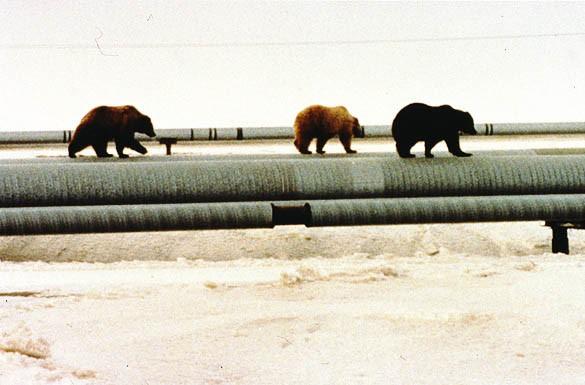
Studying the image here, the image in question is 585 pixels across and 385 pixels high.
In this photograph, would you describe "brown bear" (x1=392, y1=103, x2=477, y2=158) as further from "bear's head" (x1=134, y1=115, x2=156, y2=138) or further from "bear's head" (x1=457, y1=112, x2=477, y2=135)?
"bear's head" (x1=134, y1=115, x2=156, y2=138)

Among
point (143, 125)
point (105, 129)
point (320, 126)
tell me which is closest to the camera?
point (105, 129)

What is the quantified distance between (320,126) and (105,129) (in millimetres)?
686

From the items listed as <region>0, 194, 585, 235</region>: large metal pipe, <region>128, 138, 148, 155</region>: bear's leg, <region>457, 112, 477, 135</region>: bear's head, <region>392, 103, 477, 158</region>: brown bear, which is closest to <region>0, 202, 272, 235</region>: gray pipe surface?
<region>0, 194, 585, 235</region>: large metal pipe

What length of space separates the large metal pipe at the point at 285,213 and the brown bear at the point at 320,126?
41.4 inches

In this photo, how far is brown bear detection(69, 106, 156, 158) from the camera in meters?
1.65

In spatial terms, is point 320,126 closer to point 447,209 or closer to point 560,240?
point 560,240

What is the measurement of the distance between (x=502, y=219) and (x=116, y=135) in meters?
1.07

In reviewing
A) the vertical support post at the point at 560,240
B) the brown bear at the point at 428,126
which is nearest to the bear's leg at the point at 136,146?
the brown bear at the point at 428,126

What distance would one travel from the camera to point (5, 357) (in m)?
0.77

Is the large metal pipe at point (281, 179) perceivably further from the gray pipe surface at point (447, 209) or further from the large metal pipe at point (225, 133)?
the large metal pipe at point (225, 133)

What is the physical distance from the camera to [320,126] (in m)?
2.06

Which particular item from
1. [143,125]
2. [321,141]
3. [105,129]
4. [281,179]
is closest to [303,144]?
[321,141]

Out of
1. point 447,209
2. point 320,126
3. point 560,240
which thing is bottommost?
point 560,240

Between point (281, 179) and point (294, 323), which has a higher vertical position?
point (281, 179)
